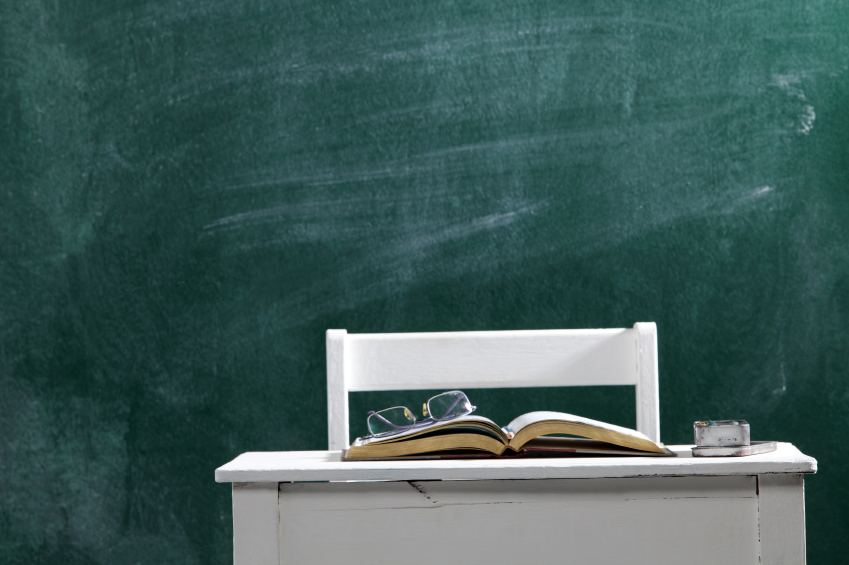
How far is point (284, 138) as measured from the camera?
72.6 inches

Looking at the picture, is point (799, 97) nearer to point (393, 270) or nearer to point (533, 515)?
point (393, 270)

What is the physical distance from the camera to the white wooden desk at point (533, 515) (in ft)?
2.69

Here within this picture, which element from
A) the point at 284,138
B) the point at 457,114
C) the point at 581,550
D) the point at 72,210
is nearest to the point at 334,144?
the point at 284,138

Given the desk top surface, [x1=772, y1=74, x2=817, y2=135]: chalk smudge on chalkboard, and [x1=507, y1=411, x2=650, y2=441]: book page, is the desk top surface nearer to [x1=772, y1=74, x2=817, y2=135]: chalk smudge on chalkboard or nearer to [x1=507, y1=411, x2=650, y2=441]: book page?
[x1=507, y1=411, x2=650, y2=441]: book page

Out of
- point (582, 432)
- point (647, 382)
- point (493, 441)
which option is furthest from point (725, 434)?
point (647, 382)

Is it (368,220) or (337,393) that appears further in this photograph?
(368,220)

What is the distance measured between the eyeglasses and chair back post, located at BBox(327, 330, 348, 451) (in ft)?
1.01

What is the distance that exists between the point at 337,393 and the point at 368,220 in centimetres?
58

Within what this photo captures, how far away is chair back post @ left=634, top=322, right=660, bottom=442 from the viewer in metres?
1.36

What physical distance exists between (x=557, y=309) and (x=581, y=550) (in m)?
1.05

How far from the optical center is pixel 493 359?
4.73 feet

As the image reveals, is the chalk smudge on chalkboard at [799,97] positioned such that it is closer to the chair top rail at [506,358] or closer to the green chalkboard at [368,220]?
the green chalkboard at [368,220]

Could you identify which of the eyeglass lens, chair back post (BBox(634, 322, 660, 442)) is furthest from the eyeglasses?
chair back post (BBox(634, 322, 660, 442))

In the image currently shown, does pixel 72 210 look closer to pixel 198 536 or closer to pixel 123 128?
pixel 123 128
